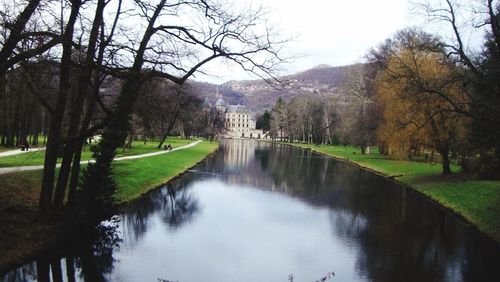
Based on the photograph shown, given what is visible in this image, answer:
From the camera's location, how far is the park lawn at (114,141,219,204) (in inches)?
961

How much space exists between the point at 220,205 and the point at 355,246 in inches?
361

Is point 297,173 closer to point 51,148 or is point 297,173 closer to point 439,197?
point 439,197

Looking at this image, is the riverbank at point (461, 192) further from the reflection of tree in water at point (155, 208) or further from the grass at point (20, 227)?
the grass at point (20, 227)

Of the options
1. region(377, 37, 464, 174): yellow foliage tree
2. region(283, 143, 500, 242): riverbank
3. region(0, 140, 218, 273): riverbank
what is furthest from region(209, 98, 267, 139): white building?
region(0, 140, 218, 273): riverbank

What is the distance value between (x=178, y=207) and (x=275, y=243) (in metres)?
7.57

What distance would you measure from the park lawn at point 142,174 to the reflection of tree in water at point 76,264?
16.4 ft

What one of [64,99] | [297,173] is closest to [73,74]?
[64,99]

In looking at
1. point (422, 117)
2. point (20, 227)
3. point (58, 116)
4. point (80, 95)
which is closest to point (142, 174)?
point (80, 95)

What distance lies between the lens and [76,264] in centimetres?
1298

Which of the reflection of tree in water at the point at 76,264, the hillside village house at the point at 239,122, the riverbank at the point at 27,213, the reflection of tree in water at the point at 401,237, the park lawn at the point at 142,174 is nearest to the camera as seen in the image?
the reflection of tree in water at the point at 76,264

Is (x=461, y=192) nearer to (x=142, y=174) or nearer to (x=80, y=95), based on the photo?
(x=142, y=174)

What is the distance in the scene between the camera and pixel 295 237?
1759cm

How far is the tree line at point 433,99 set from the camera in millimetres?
18578

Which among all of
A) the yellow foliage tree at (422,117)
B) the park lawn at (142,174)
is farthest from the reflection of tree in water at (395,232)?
the park lawn at (142,174)
